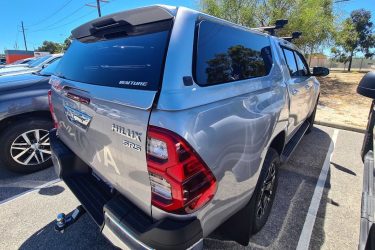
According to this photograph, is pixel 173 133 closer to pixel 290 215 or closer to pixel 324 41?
pixel 290 215

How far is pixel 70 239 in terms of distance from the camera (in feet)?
8.07

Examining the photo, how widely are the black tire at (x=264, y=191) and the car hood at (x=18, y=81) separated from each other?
128 inches

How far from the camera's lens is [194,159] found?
54.7 inches

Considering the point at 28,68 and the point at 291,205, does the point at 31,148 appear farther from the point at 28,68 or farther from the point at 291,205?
the point at 291,205

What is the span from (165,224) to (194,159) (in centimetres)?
40

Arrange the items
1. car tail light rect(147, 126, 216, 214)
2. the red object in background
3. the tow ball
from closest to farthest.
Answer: car tail light rect(147, 126, 216, 214) → the tow ball → the red object in background

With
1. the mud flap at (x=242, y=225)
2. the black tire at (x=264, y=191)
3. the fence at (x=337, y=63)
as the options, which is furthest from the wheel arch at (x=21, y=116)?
the fence at (x=337, y=63)

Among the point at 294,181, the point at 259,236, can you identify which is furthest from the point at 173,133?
the point at 294,181

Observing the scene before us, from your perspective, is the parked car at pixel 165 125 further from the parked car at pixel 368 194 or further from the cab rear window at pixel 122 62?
the parked car at pixel 368 194

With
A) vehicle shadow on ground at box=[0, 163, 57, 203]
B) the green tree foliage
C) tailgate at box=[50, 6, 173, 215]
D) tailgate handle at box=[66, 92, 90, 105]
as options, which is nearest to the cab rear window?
tailgate at box=[50, 6, 173, 215]

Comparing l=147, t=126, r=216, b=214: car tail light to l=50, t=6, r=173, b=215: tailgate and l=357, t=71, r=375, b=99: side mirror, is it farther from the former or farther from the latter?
l=357, t=71, r=375, b=99: side mirror

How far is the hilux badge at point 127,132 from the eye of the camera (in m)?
1.43

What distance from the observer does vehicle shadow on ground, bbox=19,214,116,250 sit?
2.37 meters

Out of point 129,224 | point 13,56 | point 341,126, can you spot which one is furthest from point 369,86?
point 13,56
